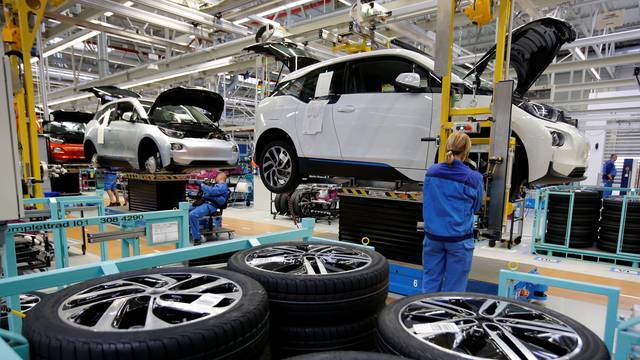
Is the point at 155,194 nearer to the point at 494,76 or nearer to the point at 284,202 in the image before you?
the point at 284,202

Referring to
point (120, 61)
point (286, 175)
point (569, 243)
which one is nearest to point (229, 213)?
Result: point (286, 175)

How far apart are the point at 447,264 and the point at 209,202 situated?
494cm

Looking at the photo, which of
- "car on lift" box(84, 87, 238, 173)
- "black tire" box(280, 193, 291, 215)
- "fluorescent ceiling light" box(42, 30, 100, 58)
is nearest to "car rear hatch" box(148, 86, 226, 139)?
"car on lift" box(84, 87, 238, 173)

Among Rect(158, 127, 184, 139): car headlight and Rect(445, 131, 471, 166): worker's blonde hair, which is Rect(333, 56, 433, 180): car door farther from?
Rect(158, 127, 184, 139): car headlight

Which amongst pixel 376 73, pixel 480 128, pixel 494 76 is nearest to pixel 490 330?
pixel 480 128

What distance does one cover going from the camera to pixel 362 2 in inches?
194

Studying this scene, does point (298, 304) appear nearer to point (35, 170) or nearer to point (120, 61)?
point (35, 170)

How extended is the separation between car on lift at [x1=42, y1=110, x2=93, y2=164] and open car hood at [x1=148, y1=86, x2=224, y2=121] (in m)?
5.27

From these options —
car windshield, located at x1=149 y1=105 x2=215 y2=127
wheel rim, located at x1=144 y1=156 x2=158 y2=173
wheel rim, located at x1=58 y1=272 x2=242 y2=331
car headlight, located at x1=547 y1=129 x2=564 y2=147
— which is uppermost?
car windshield, located at x1=149 y1=105 x2=215 y2=127

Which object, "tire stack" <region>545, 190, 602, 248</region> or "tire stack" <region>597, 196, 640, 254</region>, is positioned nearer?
"tire stack" <region>597, 196, 640, 254</region>

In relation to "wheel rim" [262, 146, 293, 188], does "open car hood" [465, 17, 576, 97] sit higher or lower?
higher

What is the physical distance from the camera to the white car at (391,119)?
339 cm

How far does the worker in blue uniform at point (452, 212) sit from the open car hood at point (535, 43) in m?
1.14

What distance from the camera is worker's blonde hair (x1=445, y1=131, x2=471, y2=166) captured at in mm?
2699
